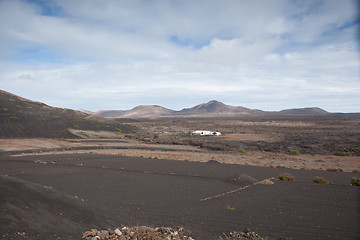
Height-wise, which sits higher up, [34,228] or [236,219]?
[34,228]

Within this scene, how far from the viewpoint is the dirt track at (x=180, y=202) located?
8133 mm

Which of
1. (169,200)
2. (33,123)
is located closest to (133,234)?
(169,200)

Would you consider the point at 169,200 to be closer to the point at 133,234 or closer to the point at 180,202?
the point at 180,202

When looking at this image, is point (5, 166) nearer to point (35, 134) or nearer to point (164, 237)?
point (164, 237)

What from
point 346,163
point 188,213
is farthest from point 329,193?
point 346,163

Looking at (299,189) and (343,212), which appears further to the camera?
→ (299,189)

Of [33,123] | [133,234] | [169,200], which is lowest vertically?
[169,200]

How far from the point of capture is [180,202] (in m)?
12.1

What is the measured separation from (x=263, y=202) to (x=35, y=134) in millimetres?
42019

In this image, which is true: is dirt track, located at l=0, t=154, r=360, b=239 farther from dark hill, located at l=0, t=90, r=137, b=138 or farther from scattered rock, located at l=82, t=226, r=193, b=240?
dark hill, located at l=0, t=90, r=137, b=138

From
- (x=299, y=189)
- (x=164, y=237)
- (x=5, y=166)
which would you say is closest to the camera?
(x=164, y=237)

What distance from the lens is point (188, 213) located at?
34.6 ft

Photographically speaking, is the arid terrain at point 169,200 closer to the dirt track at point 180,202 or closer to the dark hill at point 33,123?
the dirt track at point 180,202

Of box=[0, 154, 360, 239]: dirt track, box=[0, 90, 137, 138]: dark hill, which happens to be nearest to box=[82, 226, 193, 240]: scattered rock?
box=[0, 154, 360, 239]: dirt track
